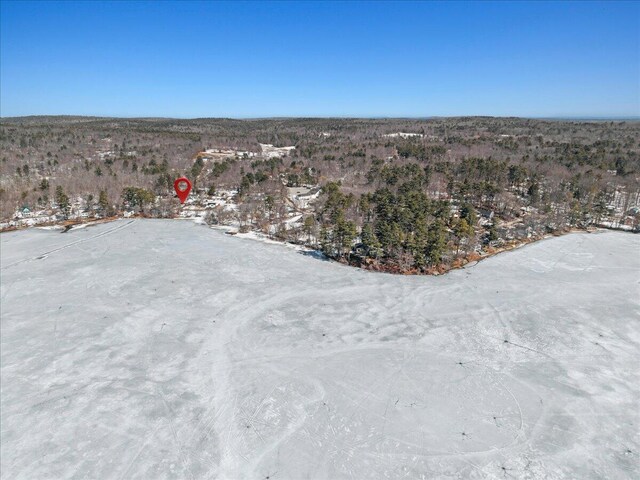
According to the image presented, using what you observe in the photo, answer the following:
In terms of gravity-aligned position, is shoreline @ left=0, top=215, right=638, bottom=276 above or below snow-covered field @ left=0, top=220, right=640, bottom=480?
above

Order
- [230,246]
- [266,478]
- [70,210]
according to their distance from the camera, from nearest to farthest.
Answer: [266,478], [230,246], [70,210]

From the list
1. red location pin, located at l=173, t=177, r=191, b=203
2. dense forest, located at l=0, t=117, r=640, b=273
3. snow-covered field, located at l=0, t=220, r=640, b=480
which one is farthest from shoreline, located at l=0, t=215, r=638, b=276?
red location pin, located at l=173, t=177, r=191, b=203

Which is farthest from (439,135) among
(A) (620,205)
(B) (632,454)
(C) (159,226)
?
(B) (632,454)

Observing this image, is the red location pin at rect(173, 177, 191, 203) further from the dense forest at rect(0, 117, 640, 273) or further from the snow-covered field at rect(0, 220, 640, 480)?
the snow-covered field at rect(0, 220, 640, 480)

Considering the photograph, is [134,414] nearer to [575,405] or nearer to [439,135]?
[575,405]

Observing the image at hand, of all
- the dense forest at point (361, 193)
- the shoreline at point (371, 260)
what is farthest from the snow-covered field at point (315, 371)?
the dense forest at point (361, 193)

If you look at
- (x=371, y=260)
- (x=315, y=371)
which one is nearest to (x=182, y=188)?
(x=371, y=260)

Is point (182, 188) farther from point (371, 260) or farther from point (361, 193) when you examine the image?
point (371, 260)
